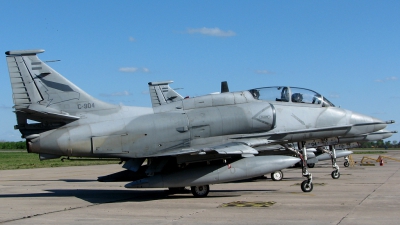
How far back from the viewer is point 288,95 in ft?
53.6

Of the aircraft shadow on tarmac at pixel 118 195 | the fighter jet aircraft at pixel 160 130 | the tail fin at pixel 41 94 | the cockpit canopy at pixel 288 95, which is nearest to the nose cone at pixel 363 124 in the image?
the cockpit canopy at pixel 288 95

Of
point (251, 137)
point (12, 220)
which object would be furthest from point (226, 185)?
→ point (12, 220)

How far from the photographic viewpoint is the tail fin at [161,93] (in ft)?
97.0

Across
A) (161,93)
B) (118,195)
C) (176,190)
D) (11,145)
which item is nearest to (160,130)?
(176,190)

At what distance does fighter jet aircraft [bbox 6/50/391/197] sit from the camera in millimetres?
14344

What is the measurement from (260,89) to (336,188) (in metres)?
4.61

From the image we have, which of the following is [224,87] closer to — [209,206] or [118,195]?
[118,195]

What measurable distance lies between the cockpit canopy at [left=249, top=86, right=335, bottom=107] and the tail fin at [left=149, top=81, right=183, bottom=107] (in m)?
13.7

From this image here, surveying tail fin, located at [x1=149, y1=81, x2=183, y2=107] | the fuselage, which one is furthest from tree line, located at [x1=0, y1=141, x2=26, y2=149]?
the fuselage

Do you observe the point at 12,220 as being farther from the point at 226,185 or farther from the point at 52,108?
the point at 226,185

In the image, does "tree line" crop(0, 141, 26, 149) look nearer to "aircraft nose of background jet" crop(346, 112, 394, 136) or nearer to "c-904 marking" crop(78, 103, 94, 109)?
"c-904 marking" crop(78, 103, 94, 109)

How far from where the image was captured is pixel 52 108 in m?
14.5

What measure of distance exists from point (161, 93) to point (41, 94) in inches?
605

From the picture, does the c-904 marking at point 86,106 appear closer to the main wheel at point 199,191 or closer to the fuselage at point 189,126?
the fuselage at point 189,126
